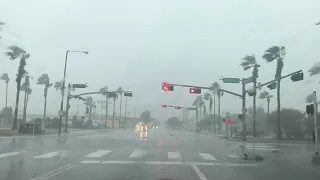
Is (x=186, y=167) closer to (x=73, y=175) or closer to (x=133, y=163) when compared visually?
(x=133, y=163)

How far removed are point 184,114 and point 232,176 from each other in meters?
134

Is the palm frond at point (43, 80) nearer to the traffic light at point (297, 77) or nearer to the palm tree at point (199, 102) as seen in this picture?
the palm tree at point (199, 102)

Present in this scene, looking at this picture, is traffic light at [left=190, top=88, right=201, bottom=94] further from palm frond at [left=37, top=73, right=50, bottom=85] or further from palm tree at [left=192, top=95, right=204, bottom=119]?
palm tree at [left=192, top=95, right=204, bottom=119]

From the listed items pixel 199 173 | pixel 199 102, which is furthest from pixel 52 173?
pixel 199 102

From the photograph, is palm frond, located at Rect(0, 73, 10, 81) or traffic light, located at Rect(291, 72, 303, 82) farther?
palm frond, located at Rect(0, 73, 10, 81)

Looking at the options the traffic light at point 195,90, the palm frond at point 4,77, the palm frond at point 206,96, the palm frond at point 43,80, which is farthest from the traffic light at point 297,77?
the palm frond at point 4,77

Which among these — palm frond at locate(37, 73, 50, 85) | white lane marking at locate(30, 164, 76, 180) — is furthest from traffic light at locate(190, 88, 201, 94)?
palm frond at locate(37, 73, 50, 85)

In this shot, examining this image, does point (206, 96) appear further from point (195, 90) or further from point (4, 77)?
point (195, 90)

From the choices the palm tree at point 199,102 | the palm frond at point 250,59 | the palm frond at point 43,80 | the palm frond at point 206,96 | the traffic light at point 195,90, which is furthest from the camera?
the palm frond at point 206,96

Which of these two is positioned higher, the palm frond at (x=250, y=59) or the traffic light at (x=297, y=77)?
the palm frond at (x=250, y=59)

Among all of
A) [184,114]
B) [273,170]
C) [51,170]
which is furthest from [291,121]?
[184,114]

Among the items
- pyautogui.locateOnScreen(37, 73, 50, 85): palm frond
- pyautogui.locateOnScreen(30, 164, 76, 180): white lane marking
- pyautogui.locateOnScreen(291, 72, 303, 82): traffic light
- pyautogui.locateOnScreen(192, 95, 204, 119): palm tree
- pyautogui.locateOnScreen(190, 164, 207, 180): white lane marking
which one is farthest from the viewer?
pyautogui.locateOnScreen(192, 95, 204, 119): palm tree

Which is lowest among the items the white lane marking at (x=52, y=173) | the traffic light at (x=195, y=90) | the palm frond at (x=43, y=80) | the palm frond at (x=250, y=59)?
the white lane marking at (x=52, y=173)

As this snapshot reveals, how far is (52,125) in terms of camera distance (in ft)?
240
